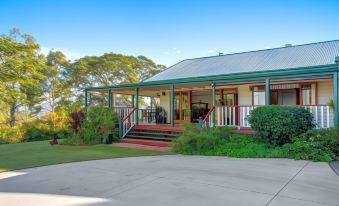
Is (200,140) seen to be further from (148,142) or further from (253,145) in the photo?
(148,142)

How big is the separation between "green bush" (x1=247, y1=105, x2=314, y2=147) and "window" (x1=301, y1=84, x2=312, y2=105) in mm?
4046

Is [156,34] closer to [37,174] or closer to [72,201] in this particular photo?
[37,174]

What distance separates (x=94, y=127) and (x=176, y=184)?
8.58 metres

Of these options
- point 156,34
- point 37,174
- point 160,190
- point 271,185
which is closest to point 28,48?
point 156,34

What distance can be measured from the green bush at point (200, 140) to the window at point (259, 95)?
4.83 m

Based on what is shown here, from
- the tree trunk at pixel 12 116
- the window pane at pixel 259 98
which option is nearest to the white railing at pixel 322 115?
the window pane at pixel 259 98

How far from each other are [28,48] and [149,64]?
16379 mm

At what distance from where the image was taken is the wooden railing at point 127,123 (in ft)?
41.5

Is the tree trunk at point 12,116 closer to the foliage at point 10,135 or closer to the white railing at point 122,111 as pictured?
the foliage at point 10,135

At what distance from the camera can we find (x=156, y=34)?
1988cm

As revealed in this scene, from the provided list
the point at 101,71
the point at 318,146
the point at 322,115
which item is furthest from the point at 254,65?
the point at 101,71

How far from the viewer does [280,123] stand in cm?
765

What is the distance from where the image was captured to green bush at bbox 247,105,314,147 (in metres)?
7.66

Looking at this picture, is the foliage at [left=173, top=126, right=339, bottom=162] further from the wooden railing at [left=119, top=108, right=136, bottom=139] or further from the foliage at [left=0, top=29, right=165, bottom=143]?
the foliage at [left=0, top=29, right=165, bottom=143]
